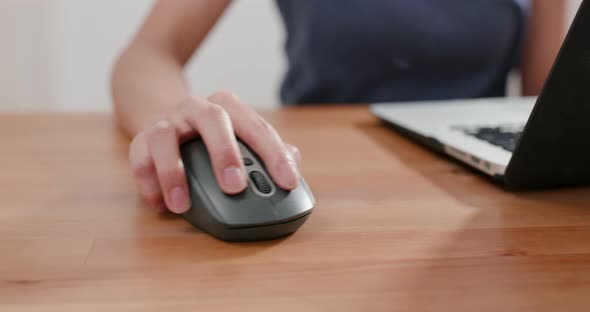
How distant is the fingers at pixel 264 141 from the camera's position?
38 cm

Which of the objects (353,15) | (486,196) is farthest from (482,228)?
(353,15)

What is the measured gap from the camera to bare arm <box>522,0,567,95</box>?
102 centimetres

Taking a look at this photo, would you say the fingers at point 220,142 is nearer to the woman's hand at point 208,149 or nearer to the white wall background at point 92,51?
the woman's hand at point 208,149

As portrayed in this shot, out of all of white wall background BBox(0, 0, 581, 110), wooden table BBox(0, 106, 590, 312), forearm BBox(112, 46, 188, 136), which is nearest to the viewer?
wooden table BBox(0, 106, 590, 312)

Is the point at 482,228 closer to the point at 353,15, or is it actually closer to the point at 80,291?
the point at 80,291

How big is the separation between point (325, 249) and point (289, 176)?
5 cm

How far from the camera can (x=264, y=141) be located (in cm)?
40

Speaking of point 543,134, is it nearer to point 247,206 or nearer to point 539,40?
point 247,206

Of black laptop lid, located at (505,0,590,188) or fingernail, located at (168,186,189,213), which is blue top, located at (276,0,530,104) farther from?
fingernail, located at (168,186,189,213)

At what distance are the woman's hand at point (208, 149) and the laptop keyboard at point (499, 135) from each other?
0.61 ft

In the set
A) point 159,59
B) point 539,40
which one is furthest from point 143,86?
point 539,40

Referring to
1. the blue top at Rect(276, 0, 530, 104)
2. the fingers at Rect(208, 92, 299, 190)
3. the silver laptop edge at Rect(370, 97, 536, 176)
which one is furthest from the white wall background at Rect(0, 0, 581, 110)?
the fingers at Rect(208, 92, 299, 190)

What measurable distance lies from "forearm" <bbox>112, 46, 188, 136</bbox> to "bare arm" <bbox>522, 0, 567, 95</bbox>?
2.10 ft

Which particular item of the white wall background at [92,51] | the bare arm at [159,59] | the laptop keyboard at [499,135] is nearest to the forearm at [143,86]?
the bare arm at [159,59]
